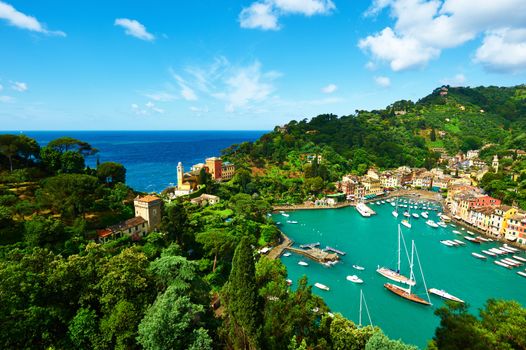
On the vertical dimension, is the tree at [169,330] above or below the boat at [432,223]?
above

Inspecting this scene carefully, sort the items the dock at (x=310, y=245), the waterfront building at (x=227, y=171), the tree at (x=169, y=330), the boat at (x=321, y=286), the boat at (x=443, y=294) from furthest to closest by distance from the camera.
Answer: the waterfront building at (x=227, y=171)
the dock at (x=310, y=245)
the boat at (x=321, y=286)
the boat at (x=443, y=294)
the tree at (x=169, y=330)

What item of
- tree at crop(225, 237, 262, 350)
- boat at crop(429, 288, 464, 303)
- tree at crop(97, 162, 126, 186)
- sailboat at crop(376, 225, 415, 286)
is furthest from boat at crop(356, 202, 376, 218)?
tree at crop(225, 237, 262, 350)

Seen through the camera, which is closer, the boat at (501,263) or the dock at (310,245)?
the boat at (501,263)

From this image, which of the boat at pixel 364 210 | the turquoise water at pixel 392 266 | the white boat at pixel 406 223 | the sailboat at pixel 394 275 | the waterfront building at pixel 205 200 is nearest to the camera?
the turquoise water at pixel 392 266

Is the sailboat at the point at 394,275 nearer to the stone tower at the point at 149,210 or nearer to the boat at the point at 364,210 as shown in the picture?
the boat at the point at 364,210

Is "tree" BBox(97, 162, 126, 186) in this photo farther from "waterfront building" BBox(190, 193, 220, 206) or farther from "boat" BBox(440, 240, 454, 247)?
"boat" BBox(440, 240, 454, 247)

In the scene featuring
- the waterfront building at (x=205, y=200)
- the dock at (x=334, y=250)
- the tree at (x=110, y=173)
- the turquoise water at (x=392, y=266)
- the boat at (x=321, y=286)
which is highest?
the tree at (x=110, y=173)

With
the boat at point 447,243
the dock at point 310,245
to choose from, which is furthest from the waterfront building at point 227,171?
the boat at point 447,243
